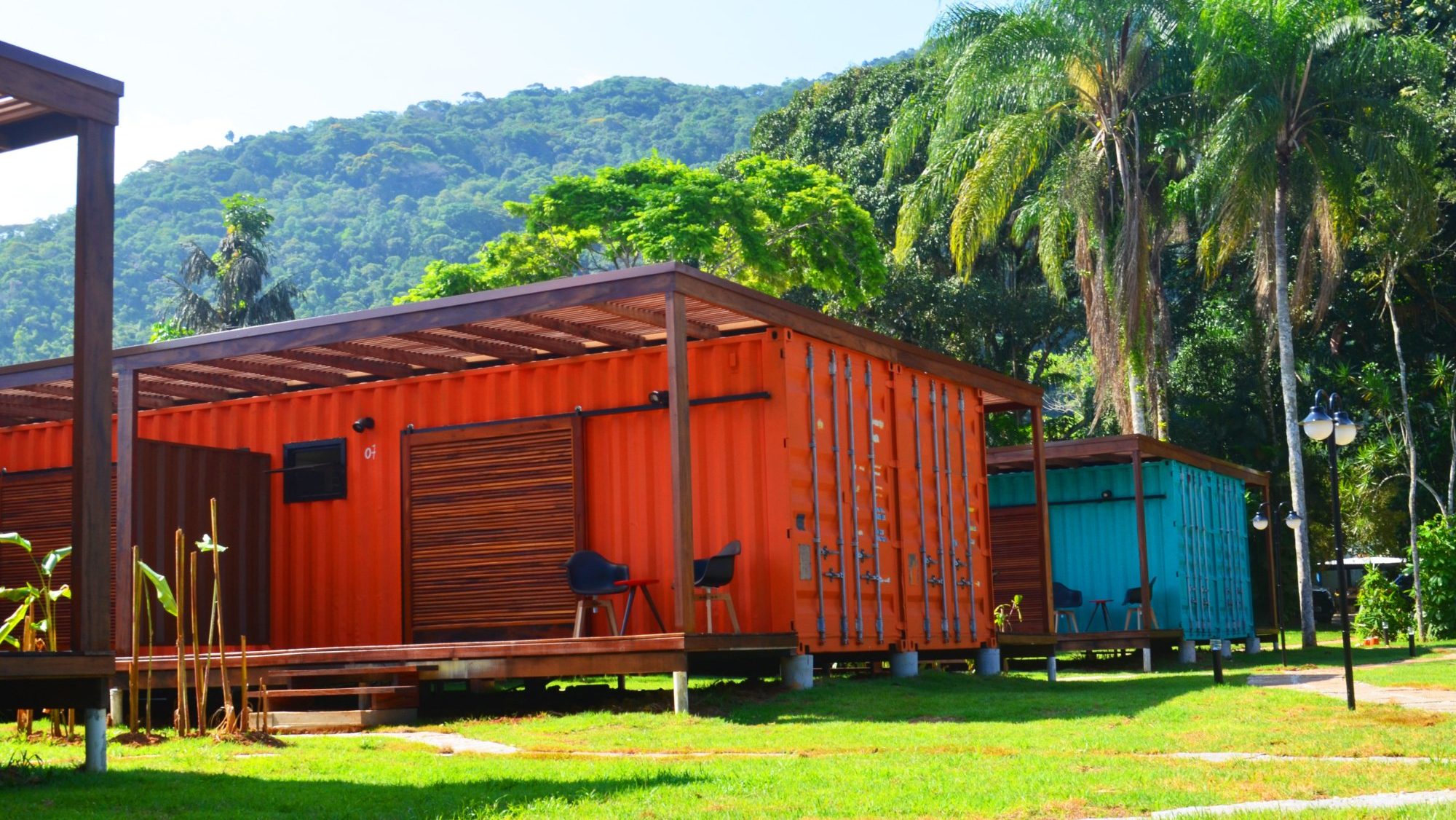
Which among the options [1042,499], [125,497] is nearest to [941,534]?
[1042,499]

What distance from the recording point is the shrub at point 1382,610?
85.6 ft

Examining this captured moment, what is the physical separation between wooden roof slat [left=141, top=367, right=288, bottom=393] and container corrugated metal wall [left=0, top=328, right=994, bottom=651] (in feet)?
0.63

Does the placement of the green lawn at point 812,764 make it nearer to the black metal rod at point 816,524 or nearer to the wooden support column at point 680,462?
the black metal rod at point 816,524

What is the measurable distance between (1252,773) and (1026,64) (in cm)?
1886

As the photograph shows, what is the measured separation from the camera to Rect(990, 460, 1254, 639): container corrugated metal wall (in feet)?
69.4

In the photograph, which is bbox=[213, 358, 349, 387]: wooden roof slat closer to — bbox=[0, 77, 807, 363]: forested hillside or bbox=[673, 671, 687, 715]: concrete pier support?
bbox=[673, 671, 687, 715]: concrete pier support

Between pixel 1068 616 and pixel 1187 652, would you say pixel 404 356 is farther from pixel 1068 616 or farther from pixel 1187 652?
pixel 1187 652

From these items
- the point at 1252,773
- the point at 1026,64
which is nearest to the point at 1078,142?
the point at 1026,64

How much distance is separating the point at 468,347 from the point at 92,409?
602cm

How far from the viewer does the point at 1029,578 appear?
2048cm

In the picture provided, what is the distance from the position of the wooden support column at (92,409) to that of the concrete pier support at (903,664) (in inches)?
309

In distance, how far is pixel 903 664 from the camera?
13.9 meters

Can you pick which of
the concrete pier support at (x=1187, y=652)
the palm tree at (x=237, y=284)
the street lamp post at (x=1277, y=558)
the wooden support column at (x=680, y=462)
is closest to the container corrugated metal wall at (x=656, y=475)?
the wooden support column at (x=680, y=462)

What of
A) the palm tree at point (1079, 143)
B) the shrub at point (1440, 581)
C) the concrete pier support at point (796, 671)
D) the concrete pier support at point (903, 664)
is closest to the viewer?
the concrete pier support at point (796, 671)
